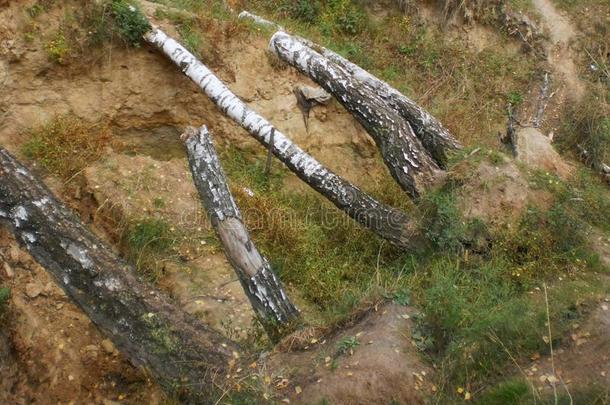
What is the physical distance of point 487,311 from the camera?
3.85 m

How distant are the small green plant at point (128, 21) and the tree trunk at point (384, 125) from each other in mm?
1600

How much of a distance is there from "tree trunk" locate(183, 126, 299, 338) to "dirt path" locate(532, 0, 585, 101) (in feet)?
19.1

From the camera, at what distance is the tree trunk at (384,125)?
5.35m

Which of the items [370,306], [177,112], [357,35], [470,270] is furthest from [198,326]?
[357,35]

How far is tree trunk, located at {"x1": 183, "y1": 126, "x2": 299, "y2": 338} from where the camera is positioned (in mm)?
3936

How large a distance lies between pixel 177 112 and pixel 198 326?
10.6 feet

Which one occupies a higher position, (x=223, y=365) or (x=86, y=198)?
(x=223, y=365)

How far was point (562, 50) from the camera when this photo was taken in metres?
8.41

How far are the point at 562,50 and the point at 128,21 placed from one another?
592cm

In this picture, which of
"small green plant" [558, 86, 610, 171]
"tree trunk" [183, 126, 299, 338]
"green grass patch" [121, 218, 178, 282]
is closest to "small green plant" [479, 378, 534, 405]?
"tree trunk" [183, 126, 299, 338]

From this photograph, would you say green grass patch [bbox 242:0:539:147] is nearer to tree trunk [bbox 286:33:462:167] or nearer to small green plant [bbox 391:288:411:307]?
tree trunk [bbox 286:33:462:167]

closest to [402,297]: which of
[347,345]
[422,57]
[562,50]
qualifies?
[347,345]

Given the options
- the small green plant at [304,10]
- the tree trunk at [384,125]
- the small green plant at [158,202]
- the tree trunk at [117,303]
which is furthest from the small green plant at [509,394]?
the small green plant at [304,10]

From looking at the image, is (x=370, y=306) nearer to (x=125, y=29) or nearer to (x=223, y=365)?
(x=223, y=365)
